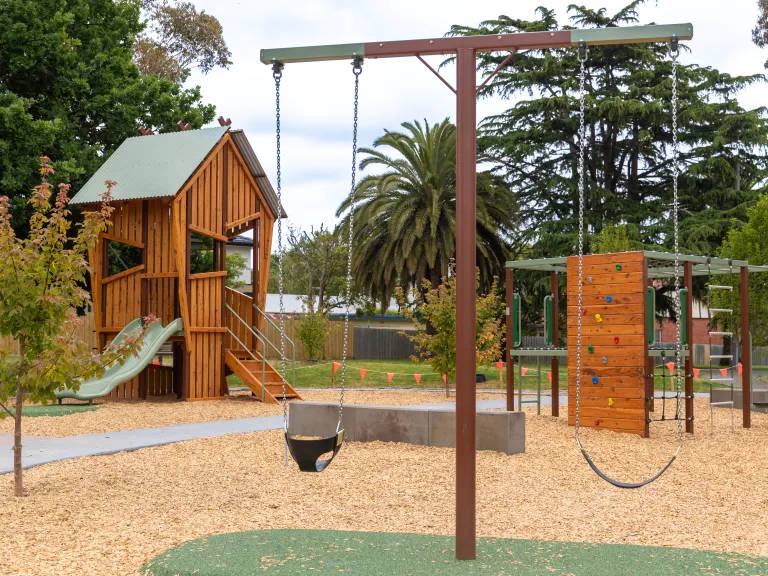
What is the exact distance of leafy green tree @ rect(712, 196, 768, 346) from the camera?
19500 millimetres

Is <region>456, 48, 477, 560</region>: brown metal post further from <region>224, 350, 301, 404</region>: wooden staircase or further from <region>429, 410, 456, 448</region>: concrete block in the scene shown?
<region>224, 350, 301, 404</region>: wooden staircase

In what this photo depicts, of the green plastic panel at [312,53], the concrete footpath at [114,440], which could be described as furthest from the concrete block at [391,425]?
the green plastic panel at [312,53]

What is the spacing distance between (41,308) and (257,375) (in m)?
10.3

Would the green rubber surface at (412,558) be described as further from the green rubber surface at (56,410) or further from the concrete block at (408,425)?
the green rubber surface at (56,410)

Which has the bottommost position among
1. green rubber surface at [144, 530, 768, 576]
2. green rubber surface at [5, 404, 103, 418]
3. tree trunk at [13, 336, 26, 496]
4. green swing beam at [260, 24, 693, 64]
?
green rubber surface at [5, 404, 103, 418]

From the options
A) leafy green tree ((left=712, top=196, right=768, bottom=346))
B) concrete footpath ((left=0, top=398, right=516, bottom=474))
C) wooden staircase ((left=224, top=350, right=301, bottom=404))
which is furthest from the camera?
leafy green tree ((left=712, top=196, right=768, bottom=346))

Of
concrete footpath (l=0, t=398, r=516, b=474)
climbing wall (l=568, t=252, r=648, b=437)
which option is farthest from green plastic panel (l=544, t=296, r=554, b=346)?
concrete footpath (l=0, t=398, r=516, b=474)

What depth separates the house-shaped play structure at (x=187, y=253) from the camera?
1772cm

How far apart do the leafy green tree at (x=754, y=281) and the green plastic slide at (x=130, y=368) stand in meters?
11.7

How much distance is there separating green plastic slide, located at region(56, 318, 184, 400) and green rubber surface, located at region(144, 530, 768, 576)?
10733mm

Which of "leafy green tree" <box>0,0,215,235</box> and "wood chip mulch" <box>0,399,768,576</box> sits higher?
"leafy green tree" <box>0,0,215,235</box>

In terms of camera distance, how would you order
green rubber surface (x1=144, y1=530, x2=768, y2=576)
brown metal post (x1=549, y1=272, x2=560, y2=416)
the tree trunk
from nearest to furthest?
1. green rubber surface (x1=144, y1=530, x2=768, y2=576)
2. the tree trunk
3. brown metal post (x1=549, y1=272, x2=560, y2=416)

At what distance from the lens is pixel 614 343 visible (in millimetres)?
12812

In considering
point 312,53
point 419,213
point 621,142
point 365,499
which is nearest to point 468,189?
point 312,53
